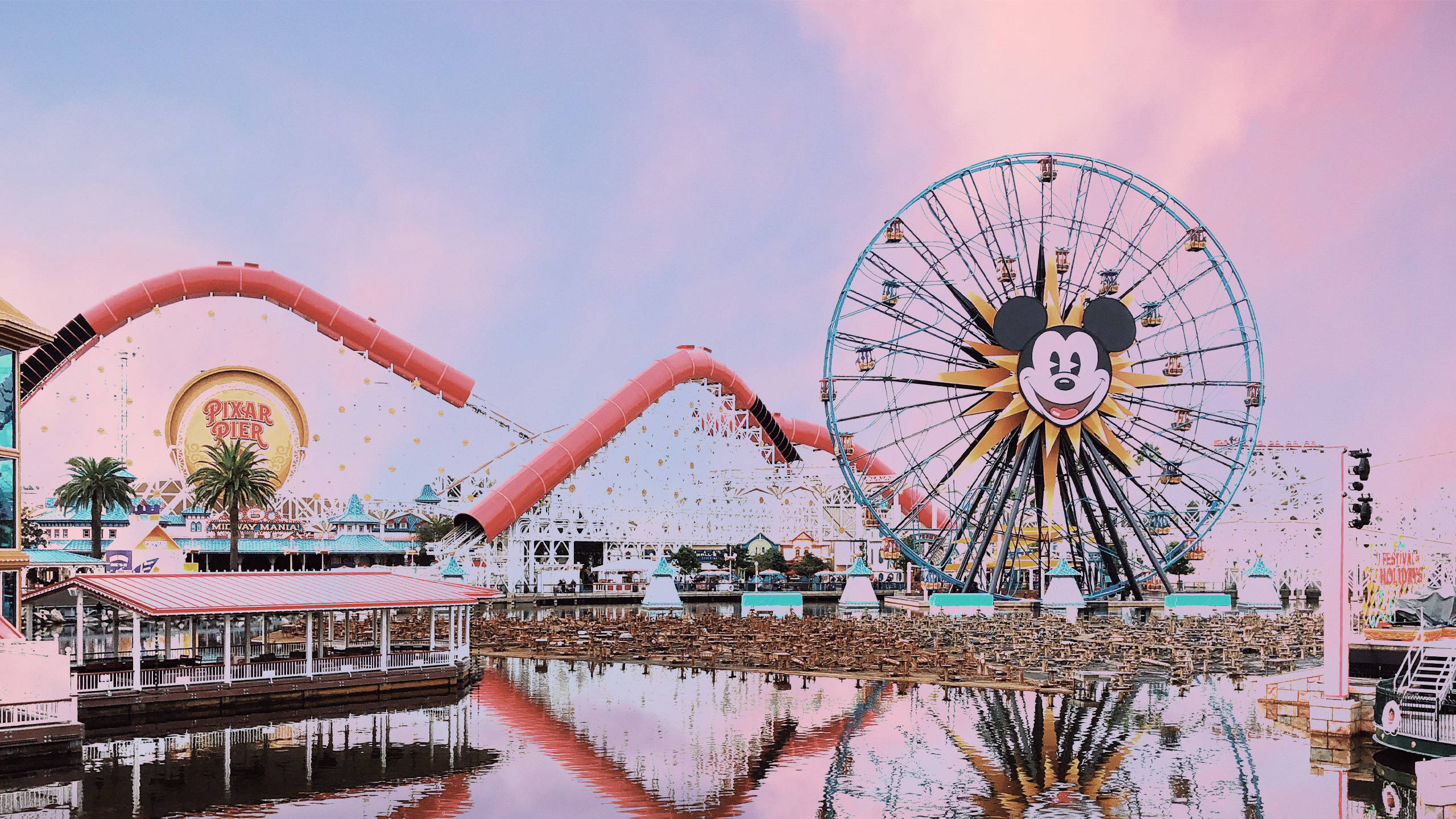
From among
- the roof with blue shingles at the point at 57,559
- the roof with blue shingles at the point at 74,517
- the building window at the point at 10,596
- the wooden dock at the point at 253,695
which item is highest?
the building window at the point at 10,596

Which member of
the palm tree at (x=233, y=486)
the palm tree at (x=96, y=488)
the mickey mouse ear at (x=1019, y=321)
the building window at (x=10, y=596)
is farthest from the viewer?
the palm tree at (x=96, y=488)

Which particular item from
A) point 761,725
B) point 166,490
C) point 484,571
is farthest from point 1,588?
point 166,490

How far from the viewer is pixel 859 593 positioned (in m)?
61.7

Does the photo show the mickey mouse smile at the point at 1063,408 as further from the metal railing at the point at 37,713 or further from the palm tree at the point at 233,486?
the metal railing at the point at 37,713

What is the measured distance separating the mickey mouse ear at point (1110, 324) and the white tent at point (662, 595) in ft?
71.3

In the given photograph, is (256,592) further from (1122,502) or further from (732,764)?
(1122,502)

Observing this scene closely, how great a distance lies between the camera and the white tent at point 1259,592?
67125 millimetres

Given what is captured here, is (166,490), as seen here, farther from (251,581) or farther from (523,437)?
(251,581)

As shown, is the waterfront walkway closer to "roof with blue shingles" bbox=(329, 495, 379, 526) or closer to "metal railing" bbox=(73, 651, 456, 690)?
"metal railing" bbox=(73, 651, 456, 690)

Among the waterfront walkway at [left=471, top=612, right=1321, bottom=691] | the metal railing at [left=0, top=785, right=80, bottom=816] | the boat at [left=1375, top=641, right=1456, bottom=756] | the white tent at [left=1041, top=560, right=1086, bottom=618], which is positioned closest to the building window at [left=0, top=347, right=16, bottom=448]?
the metal railing at [left=0, top=785, right=80, bottom=816]

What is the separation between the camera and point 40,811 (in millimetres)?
18078

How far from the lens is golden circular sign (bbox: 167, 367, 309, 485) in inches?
2714

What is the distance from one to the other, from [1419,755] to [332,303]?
58086 millimetres

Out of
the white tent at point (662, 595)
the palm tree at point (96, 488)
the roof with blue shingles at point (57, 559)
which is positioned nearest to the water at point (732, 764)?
the roof with blue shingles at point (57, 559)
